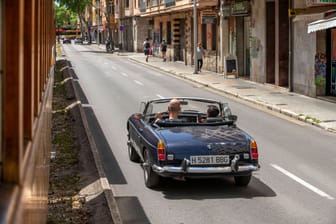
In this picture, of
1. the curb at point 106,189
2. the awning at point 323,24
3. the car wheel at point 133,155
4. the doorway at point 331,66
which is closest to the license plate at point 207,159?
the curb at point 106,189

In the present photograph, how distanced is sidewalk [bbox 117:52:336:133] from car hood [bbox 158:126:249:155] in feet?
23.1

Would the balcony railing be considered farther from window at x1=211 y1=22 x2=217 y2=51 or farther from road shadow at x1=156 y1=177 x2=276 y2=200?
road shadow at x1=156 y1=177 x2=276 y2=200

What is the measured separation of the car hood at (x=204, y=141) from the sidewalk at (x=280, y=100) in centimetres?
705

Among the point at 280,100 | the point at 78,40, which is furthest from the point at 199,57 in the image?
the point at 78,40

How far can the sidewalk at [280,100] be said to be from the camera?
57.6 ft

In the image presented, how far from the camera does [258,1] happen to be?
2911 centimetres

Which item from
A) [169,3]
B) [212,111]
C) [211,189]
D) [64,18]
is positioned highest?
[64,18]

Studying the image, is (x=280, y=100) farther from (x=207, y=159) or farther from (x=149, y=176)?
(x=207, y=159)

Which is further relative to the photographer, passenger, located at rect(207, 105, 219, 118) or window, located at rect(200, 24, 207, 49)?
window, located at rect(200, 24, 207, 49)

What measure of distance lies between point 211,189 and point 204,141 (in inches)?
36.9

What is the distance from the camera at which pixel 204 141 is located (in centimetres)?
891

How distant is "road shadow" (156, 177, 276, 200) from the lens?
899 centimetres

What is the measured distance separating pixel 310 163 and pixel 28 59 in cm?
853

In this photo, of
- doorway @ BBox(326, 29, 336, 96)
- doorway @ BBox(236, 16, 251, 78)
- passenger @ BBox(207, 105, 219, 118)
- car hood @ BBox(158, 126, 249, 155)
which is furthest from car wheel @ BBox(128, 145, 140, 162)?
doorway @ BBox(236, 16, 251, 78)
